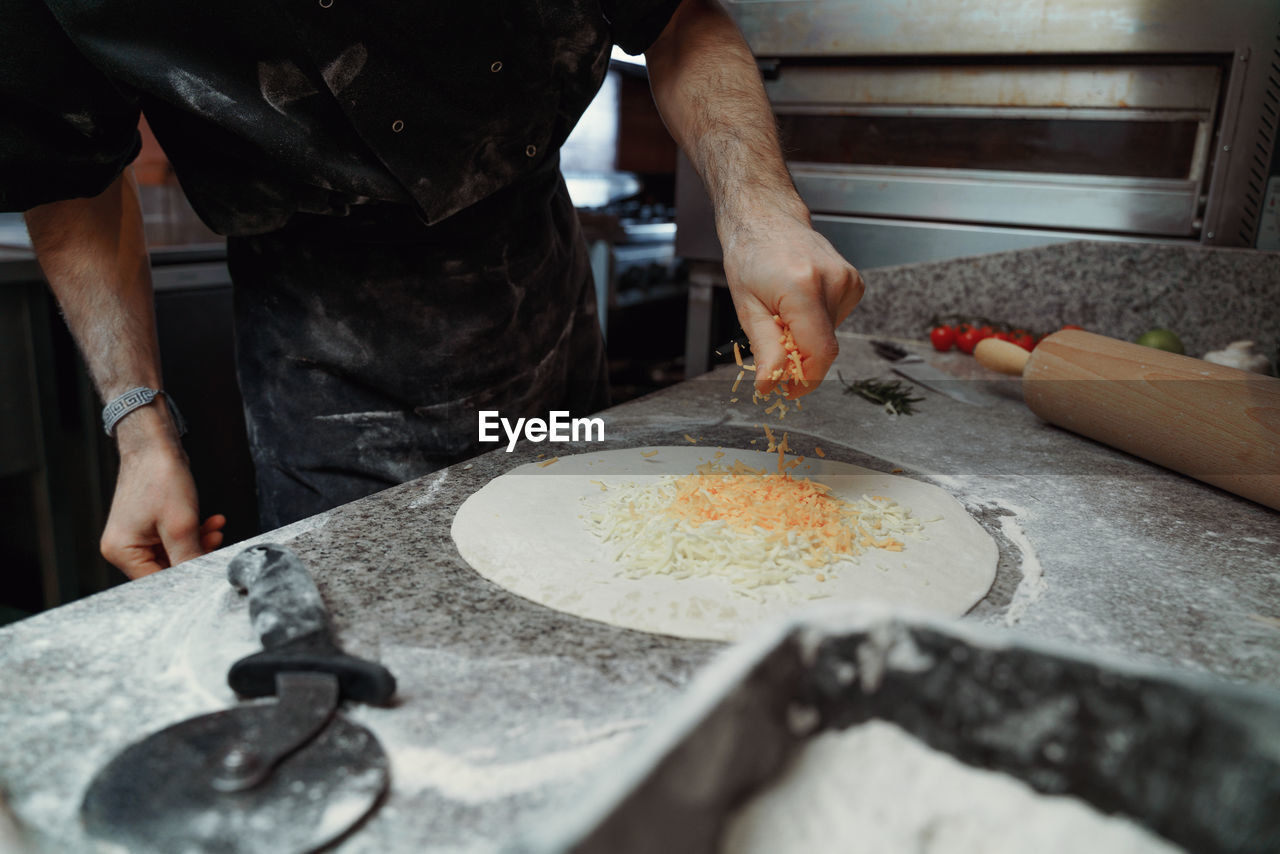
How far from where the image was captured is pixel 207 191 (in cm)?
129

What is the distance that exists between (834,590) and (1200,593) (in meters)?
0.43

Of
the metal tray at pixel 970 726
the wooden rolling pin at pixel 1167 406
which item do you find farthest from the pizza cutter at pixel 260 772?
the wooden rolling pin at pixel 1167 406

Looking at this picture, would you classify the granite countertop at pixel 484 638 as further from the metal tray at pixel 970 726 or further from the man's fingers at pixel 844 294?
the man's fingers at pixel 844 294

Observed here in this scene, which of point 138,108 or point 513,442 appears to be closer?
point 138,108

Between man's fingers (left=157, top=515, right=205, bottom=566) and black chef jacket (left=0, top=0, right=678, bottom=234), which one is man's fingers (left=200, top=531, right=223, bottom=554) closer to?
man's fingers (left=157, top=515, right=205, bottom=566)

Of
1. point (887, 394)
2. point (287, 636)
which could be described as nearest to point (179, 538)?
point (287, 636)

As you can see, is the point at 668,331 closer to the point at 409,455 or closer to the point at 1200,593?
the point at 409,455

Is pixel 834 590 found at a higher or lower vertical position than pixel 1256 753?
lower

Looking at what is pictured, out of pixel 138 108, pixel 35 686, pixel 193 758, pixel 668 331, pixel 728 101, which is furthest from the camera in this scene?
pixel 668 331

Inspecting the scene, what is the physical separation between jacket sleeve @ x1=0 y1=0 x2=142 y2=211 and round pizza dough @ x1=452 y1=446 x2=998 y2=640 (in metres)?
0.74

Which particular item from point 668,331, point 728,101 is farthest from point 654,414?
point 668,331

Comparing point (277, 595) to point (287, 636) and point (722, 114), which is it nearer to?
point (287, 636)

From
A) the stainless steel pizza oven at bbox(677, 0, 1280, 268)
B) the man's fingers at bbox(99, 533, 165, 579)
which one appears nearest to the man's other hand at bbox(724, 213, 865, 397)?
the man's fingers at bbox(99, 533, 165, 579)

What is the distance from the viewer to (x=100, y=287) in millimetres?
1308
